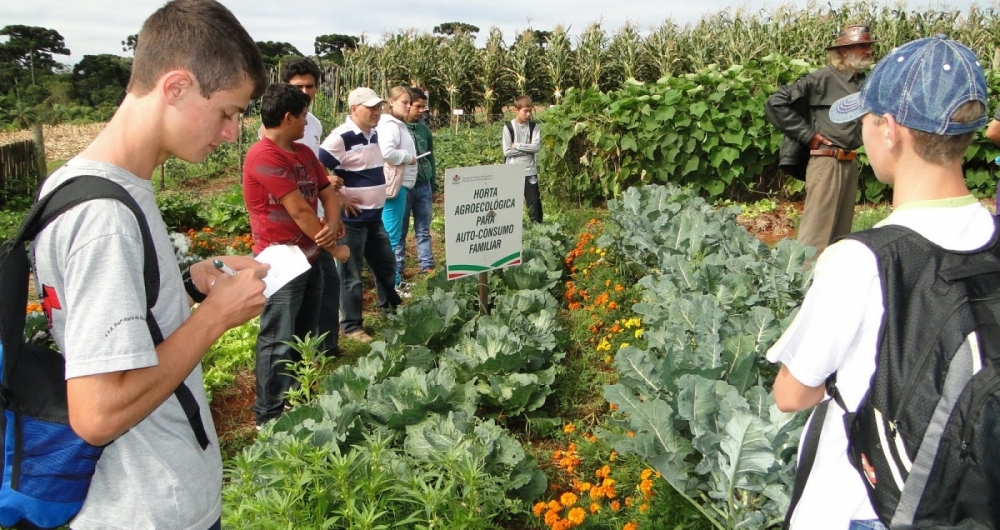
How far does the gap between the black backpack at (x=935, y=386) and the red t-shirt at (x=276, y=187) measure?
2.91 m

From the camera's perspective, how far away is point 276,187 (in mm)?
3631

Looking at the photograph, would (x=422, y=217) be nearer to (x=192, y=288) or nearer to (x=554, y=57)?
(x=192, y=288)

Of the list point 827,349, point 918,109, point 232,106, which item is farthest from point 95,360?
point 918,109

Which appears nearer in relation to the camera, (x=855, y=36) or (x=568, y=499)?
(x=568, y=499)

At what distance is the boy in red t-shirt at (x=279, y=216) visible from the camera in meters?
3.62

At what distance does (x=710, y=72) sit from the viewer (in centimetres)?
909

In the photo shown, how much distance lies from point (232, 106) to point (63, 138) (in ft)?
72.0

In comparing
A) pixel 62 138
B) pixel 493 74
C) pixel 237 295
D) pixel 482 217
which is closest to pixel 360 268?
pixel 482 217

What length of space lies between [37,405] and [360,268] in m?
4.01

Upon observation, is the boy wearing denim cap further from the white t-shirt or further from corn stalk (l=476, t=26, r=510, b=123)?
corn stalk (l=476, t=26, r=510, b=123)

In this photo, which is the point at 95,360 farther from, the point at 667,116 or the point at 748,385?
the point at 667,116

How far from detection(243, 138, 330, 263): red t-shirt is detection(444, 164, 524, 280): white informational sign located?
2.77 ft

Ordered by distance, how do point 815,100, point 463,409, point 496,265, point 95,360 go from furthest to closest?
point 815,100, point 496,265, point 463,409, point 95,360

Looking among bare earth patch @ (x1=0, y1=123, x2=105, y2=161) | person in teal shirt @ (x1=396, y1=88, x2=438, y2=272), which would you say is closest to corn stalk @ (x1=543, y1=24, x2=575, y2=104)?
bare earth patch @ (x1=0, y1=123, x2=105, y2=161)
